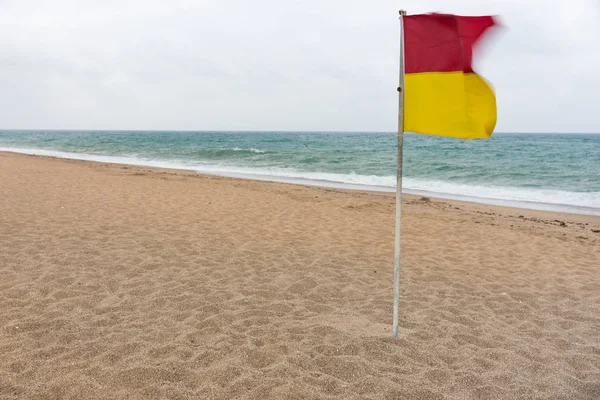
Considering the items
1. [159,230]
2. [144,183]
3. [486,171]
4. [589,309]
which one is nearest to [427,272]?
[589,309]

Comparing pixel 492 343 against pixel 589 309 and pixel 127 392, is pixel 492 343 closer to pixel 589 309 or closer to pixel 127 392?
pixel 589 309

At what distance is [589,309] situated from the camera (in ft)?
16.6

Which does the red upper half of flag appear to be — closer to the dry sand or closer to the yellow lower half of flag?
the yellow lower half of flag

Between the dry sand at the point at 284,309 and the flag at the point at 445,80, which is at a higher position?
the flag at the point at 445,80

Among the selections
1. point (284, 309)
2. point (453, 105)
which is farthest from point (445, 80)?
point (284, 309)

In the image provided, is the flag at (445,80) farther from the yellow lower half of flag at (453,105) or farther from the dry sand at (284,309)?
the dry sand at (284,309)

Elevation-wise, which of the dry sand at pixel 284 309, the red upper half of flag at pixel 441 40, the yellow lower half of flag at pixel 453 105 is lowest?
the dry sand at pixel 284 309

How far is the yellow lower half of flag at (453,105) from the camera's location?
321 centimetres

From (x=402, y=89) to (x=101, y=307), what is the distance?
3.71 m

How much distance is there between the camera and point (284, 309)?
4.74 metres

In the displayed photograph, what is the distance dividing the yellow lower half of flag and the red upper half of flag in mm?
69

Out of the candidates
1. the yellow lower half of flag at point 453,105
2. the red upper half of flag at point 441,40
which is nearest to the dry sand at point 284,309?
the yellow lower half of flag at point 453,105

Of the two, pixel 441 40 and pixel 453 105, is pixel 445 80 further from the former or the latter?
pixel 441 40

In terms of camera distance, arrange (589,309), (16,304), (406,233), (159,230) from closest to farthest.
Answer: (16,304), (589,309), (159,230), (406,233)
